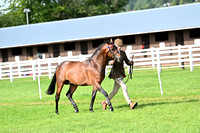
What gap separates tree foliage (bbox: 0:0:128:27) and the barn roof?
→ 14.6 meters

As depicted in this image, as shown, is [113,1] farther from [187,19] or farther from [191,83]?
[191,83]

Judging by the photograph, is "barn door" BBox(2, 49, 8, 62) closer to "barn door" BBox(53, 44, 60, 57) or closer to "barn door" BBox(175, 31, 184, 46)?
"barn door" BBox(53, 44, 60, 57)

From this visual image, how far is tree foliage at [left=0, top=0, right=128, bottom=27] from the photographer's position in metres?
59.7

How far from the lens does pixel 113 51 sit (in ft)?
34.9

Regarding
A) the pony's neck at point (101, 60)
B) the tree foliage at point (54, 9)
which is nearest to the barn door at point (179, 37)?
the pony's neck at point (101, 60)

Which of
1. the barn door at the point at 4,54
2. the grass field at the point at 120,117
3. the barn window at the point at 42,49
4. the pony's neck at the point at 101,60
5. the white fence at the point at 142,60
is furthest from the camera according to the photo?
the barn door at the point at 4,54

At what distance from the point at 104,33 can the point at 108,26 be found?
2495mm

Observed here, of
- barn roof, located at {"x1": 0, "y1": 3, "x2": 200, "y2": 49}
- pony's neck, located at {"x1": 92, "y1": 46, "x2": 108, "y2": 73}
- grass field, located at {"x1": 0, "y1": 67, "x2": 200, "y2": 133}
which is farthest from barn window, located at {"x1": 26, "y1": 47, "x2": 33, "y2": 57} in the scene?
pony's neck, located at {"x1": 92, "y1": 46, "x2": 108, "y2": 73}

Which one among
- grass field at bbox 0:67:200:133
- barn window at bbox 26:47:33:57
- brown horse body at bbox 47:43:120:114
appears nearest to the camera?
grass field at bbox 0:67:200:133

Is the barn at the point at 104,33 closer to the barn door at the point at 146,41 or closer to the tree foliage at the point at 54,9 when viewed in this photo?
the barn door at the point at 146,41

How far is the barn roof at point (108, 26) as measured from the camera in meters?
34.2

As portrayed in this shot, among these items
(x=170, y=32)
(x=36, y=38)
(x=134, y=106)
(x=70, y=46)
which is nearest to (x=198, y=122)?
(x=134, y=106)

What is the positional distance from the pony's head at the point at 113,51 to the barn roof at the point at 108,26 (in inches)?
888

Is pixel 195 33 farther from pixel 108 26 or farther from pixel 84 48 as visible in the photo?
pixel 84 48
